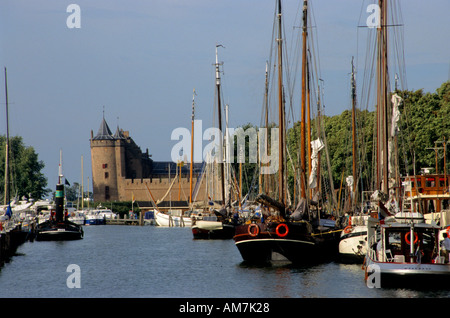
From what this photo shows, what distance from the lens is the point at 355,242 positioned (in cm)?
3897

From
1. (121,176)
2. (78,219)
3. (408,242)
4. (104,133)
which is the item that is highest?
(104,133)

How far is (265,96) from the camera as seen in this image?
6100 cm

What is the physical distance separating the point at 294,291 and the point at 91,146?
14779cm

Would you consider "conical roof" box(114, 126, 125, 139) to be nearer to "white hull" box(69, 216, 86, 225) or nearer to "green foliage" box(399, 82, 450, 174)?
"white hull" box(69, 216, 86, 225)

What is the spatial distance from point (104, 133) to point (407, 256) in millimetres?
151624

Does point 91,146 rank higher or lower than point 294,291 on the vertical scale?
higher

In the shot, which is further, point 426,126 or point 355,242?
point 426,126

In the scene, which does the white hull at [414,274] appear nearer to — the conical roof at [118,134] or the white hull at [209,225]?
the white hull at [209,225]

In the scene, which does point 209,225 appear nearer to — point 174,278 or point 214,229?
point 214,229

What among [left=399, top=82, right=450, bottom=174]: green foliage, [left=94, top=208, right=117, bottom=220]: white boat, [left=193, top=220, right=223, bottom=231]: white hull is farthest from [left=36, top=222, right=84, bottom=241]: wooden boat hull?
[left=94, top=208, right=117, bottom=220]: white boat

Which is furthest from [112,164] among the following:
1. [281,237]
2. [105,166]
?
[281,237]

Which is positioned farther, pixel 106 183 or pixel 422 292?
pixel 106 183

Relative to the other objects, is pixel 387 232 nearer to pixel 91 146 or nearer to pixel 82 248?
pixel 82 248
